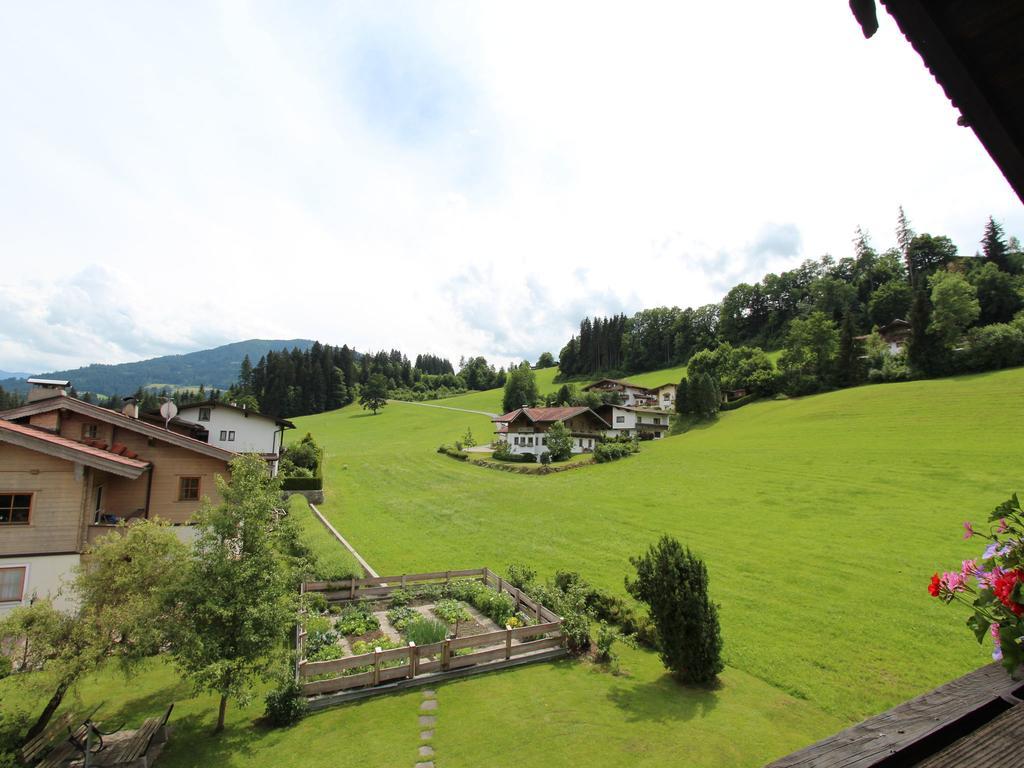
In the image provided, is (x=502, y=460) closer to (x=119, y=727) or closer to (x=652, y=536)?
(x=652, y=536)

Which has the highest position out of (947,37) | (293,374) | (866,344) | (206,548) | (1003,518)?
(293,374)

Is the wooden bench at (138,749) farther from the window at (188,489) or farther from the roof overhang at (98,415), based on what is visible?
the window at (188,489)

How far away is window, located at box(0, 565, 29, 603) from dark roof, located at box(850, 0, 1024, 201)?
80.5ft

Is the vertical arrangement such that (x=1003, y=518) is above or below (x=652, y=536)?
above

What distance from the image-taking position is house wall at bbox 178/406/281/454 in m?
41.2

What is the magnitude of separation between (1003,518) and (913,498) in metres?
33.3

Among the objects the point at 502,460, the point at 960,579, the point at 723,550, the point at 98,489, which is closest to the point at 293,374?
the point at 502,460

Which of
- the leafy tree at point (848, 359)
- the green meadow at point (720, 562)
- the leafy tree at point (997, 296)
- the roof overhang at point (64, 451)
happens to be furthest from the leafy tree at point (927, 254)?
the roof overhang at point (64, 451)

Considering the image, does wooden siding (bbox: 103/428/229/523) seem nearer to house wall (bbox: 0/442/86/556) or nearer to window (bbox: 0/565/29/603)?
house wall (bbox: 0/442/86/556)

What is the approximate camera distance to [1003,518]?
293cm

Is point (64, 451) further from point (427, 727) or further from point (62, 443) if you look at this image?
point (427, 727)

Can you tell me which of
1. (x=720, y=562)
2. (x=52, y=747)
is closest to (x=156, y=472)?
(x=52, y=747)

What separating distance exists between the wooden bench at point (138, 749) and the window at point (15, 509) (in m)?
10.6

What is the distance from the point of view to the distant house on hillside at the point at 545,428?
6244cm
